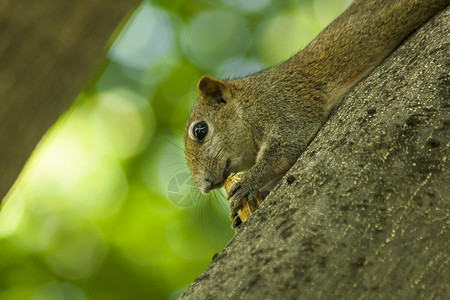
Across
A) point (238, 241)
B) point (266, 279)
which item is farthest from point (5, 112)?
point (266, 279)

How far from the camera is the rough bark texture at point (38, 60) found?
2174 millimetres

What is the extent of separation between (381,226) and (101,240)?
4883 millimetres

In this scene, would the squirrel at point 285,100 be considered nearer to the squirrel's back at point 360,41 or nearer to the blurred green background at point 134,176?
the squirrel's back at point 360,41

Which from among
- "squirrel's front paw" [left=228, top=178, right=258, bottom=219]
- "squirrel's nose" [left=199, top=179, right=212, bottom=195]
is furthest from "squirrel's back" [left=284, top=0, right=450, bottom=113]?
"squirrel's nose" [left=199, top=179, right=212, bottom=195]

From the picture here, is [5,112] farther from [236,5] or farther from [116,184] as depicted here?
[236,5]

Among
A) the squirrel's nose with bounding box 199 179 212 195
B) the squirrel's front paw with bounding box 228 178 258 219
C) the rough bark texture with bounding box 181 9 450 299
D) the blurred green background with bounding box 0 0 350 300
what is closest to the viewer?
the rough bark texture with bounding box 181 9 450 299

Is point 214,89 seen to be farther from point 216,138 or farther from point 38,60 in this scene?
point 38,60

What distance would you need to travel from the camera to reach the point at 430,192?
1.94m

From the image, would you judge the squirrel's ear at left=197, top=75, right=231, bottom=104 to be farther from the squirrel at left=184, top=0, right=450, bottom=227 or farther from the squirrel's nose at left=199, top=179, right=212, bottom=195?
the squirrel's nose at left=199, top=179, right=212, bottom=195

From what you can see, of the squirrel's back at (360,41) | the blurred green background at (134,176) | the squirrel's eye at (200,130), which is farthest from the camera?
the blurred green background at (134,176)

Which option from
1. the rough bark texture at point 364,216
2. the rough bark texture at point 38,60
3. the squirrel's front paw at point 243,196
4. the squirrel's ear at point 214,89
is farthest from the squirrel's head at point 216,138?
the rough bark texture at point 38,60

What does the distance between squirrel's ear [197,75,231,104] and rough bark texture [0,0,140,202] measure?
1669 millimetres

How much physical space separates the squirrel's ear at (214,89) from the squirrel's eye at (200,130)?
8.3 inches

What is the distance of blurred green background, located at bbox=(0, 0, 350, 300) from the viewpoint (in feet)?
19.7
